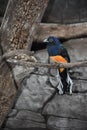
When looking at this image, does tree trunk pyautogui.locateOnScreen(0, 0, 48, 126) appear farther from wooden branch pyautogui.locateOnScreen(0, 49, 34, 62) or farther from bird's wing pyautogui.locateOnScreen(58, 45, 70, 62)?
bird's wing pyautogui.locateOnScreen(58, 45, 70, 62)

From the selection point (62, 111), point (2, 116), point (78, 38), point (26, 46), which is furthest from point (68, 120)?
point (26, 46)

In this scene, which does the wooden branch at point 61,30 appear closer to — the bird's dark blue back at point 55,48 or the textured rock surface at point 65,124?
the bird's dark blue back at point 55,48

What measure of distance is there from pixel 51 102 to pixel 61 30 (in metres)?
0.84

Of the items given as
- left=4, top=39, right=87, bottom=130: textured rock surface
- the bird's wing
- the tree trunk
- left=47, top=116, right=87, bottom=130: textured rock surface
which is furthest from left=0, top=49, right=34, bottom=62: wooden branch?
left=47, top=116, right=87, bottom=130: textured rock surface

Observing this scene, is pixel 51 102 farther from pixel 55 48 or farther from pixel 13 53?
pixel 13 53

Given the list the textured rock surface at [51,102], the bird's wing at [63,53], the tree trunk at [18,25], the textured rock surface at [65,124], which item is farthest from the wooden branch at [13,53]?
the textured rock surface at [65,124]

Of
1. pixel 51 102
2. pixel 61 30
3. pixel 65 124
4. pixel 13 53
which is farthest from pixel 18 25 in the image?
pixel 65 124

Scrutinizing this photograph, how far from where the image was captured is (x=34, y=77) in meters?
3.93

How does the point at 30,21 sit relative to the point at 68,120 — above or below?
above

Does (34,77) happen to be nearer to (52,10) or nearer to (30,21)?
(52,10)

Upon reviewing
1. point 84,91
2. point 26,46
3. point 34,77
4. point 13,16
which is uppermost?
point 13,16

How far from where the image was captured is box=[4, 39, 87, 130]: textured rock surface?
12.7 feet

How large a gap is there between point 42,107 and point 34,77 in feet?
1.25

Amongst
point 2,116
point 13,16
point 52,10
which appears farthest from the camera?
point 52,10
